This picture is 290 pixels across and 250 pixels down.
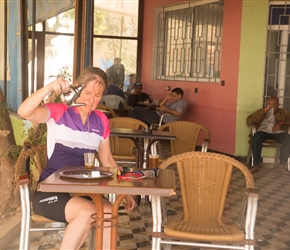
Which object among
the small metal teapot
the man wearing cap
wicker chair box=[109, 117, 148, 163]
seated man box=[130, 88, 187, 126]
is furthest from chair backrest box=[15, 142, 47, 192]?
the man wearing cap

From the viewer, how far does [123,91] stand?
11688mm

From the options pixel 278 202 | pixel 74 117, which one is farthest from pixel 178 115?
pixel 74 117

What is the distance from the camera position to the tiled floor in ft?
13.7

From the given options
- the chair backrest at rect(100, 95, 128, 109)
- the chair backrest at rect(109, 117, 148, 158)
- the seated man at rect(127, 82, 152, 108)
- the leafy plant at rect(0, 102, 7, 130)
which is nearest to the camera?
the leafy plant at rect(0, 102, 7, 130)

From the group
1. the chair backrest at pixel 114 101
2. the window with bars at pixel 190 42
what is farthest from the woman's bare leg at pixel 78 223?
the chair backrest at pixel 114 101

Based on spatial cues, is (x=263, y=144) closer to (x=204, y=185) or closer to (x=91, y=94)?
(x=204, y=185)

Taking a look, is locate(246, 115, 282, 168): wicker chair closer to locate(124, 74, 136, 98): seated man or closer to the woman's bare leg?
locate(124, 74, 136, 98): seated man

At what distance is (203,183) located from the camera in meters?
3.24

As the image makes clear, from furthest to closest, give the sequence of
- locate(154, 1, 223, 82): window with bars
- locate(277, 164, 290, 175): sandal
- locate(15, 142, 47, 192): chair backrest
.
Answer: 1. locate(154, 1, 223, 82): window with bars
2. locate(277, 164, 290, 175): sandal
3. locate(15, 142, 47, 192): chair backrest

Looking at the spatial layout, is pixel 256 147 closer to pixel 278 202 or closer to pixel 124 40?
pixel 278 202

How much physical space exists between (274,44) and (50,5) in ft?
11.8

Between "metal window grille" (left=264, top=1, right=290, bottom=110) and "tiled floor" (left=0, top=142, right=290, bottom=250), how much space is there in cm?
181

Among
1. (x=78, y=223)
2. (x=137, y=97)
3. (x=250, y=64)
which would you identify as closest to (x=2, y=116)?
(x=78, y=223)

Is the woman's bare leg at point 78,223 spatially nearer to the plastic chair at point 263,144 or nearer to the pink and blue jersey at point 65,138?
the pink and blue jersey at point 65,138
